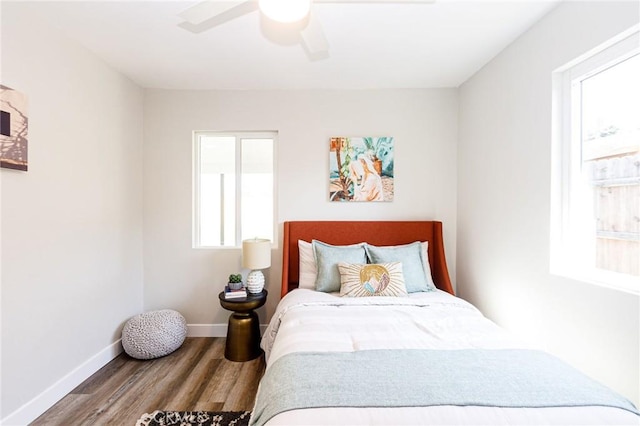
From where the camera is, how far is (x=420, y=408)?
104 cm

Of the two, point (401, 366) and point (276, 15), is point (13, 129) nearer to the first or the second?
point (276, 15)

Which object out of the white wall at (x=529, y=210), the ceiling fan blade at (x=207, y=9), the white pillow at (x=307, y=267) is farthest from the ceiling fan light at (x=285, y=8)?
the white pillow at (x=307, y=267)

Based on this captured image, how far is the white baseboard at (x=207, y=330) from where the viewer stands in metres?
3.04

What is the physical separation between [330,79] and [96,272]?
263 centimetres

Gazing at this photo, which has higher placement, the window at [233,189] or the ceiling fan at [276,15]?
the ceiling fan at [276,15]

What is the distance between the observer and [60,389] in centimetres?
204

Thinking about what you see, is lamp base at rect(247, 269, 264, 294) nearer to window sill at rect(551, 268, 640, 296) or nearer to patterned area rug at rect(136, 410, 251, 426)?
patterned area rug at rect(136, 410, 251, 426)

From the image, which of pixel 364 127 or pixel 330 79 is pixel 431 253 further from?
pixel 330 79

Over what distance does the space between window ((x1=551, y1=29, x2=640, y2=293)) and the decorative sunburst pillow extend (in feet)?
3.39

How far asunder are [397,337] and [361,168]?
1.80m

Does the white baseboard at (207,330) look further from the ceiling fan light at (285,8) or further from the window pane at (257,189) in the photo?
the ceiling fan light at (285,8)

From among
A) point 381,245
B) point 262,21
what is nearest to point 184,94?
point 262,21

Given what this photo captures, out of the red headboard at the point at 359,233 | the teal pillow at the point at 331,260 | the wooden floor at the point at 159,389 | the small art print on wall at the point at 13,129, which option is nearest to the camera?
the small art print on wall at the point at 13,129

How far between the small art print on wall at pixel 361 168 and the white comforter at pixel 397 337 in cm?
107
